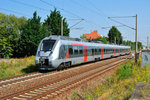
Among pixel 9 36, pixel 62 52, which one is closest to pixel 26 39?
pixel 9 36

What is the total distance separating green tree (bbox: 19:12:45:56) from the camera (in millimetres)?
34597

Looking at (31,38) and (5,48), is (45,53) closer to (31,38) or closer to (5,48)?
(31,38)

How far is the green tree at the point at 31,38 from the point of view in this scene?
3460 centimetres

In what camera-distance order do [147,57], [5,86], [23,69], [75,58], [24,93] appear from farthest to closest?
Result: [75,58] → [23,69] → [147,57] → [5,86] → [24,93]

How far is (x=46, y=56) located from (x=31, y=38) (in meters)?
22.9

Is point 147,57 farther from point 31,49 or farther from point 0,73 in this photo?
point 31,49

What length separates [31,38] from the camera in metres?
34.5

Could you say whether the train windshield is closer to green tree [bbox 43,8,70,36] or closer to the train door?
the train door

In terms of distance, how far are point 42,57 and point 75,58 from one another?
3.97 meters

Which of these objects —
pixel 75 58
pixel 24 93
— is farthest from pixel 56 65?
pixel 24 93

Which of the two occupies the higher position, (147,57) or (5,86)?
(147,57)

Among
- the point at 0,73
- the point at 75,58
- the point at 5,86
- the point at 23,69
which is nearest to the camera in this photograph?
the point at 5,86

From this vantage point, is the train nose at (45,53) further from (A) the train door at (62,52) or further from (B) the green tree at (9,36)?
(B) the green tree at (9,36)

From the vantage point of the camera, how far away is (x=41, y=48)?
1384 cm
